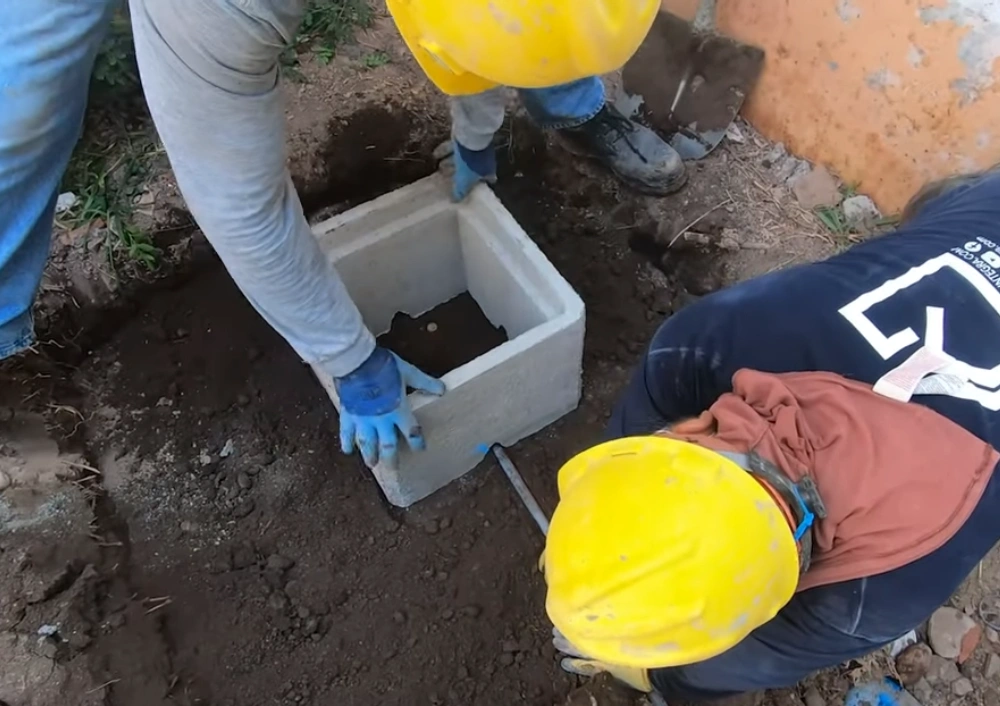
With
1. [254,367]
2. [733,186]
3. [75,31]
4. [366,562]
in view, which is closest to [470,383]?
[366,562]

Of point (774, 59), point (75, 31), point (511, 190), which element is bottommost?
point (511, 190)

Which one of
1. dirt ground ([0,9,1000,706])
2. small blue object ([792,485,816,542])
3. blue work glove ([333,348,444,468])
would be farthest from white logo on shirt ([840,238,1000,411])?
dirt ground ([0,9,1000,706])

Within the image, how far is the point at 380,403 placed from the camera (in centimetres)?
173

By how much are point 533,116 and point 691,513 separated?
5.72ft

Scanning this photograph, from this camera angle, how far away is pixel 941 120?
217 cm

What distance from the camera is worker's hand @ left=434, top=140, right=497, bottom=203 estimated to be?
205 cm

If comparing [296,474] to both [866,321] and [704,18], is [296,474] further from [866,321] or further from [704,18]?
[704,18]

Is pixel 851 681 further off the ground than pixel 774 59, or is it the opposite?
pixel 774 59

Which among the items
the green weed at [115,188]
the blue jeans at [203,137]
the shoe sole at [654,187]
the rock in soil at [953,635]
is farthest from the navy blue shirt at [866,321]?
the green weed at [115,188]

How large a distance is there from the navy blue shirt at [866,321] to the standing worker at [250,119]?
0.50 m

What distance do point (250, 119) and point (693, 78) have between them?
1.68m

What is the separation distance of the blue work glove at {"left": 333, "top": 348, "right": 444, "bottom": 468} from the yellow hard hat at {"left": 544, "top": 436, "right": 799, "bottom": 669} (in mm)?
671

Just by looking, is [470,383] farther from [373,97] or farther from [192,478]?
[373,97]

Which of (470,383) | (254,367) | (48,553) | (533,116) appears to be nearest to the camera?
(470,383)
